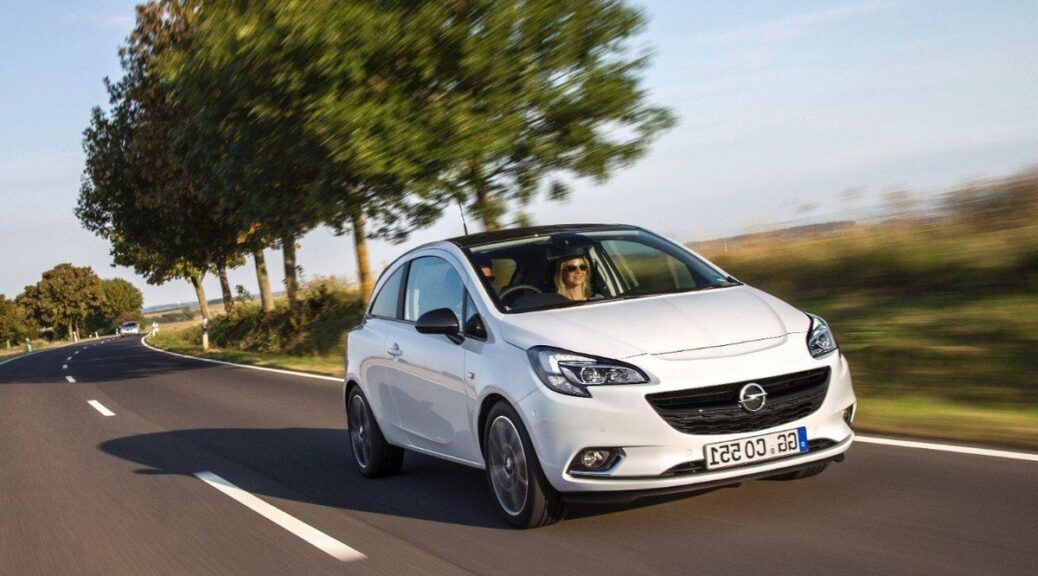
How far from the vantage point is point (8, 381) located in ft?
82.5

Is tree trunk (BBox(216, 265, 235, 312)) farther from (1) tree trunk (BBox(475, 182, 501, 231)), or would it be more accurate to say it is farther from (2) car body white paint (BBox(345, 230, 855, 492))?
(2) car body white paint (BBox(345, 230, 855, 492))

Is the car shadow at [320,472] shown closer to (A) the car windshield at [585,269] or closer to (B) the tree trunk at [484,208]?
(A) the car windshield at [585,269]

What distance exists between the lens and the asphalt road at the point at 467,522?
4.92 m

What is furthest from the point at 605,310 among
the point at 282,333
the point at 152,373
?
the point at 282,333

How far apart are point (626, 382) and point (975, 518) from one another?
1.74m

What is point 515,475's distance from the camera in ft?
18.8

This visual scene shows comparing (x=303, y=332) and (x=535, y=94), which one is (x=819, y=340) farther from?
(x=303, y=332)

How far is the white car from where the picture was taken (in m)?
5.22

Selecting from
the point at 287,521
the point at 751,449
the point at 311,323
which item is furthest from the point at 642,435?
the point at 311,323

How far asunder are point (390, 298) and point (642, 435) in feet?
10.0

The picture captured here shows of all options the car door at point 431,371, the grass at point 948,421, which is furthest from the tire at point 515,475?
the grass at point 948,421

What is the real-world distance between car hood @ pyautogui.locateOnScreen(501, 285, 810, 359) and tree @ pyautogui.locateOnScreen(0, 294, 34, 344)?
12374 cm

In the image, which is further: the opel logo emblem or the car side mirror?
the car side mirror

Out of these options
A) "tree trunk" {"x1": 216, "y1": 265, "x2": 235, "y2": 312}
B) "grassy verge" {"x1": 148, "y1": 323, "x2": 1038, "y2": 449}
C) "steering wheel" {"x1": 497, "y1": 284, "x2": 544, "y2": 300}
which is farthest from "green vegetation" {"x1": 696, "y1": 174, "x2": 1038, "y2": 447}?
"tree trunk" {"x1": 216, "y1": 265, "x2": 235, "y2": 312}
